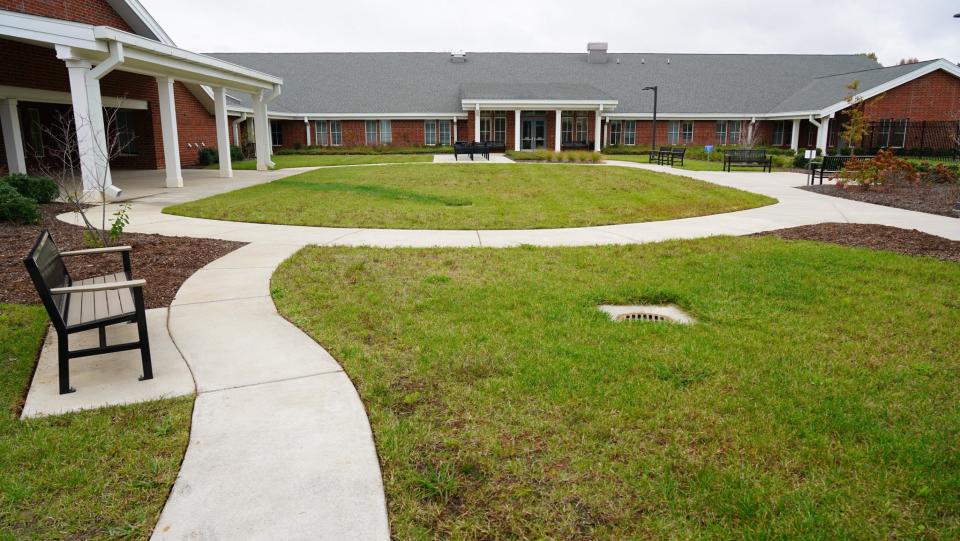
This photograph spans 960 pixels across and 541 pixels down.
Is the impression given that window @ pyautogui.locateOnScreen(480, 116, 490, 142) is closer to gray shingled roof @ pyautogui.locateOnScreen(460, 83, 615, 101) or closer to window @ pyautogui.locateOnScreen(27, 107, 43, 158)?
gray shingled roof @ pyautogui.locateOnScreen(460, 83, 615, 101)

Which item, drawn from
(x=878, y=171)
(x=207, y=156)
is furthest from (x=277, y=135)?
(x=878, y=171)

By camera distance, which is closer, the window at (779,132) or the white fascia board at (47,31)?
the white fascia board at (47,31)

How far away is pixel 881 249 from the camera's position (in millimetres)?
8312

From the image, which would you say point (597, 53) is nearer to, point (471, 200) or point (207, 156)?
point (207, 156)

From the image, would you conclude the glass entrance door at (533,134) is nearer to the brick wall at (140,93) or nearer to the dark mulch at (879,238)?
the brick wall at (140,93)

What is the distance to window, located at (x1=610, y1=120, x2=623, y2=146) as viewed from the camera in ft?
127

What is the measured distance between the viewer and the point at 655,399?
12.7 feet

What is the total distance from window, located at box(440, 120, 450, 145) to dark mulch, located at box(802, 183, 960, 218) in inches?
954

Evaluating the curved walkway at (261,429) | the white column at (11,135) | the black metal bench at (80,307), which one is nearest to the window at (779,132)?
the curved walkway at (261,429)

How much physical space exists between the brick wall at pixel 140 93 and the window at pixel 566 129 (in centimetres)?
2024

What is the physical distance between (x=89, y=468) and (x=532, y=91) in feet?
119

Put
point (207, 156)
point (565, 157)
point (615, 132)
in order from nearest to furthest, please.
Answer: point (207, 156)
point (565, 157)
point (615, 132)

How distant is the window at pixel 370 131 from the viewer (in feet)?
123

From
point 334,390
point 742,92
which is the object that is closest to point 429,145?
point 742,92
